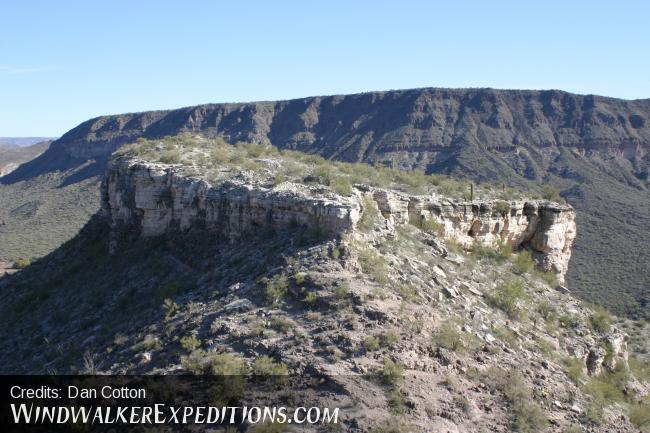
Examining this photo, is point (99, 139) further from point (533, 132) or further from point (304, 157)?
point (304, 157)

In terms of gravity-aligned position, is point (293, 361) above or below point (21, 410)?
above

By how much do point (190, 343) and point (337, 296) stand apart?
3.50m

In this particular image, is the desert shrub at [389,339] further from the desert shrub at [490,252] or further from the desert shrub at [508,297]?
the desert shrub at [490,252]

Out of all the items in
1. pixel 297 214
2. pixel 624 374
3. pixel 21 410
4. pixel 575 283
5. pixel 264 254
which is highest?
pixel 297 214

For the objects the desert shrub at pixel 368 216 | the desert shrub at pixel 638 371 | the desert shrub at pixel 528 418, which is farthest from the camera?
the desert shrub at pixel 638 371

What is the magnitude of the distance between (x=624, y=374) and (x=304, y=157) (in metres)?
14.8

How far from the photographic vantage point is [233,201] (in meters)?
19.0

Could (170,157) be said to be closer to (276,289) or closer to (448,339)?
(276,289)

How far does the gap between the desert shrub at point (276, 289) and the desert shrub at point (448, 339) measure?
372cm

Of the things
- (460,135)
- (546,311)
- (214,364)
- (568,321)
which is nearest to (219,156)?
(214,364)

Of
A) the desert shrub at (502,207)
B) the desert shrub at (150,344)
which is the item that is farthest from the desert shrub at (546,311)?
the desert shrub at (150,344)

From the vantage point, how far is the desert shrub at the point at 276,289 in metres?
13.9

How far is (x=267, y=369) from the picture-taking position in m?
11.4

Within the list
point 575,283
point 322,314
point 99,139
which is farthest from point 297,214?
point 99,139
